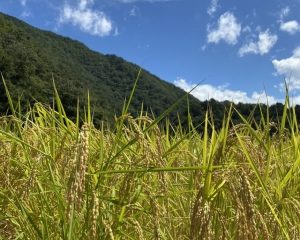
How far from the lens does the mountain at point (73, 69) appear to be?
53434 millimetres

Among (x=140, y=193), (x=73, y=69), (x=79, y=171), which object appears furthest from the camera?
(x=73, y=69)

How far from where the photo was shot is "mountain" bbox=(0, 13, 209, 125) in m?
53.4

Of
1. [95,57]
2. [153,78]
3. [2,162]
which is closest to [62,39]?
[95,57]

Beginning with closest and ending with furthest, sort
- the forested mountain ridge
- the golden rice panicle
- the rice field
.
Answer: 1. the golden rice panicle
2. the rice field
3. the forested mountain ridge

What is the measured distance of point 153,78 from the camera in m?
122

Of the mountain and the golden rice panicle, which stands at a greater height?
the mountain

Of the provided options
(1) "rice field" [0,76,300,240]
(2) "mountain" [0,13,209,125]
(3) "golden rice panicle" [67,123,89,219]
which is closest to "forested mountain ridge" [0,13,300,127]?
(2) "mountain" [0,13,209,125]

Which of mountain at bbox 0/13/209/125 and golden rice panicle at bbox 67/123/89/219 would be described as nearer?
golden rice panicle at bbox 67/123/89/219

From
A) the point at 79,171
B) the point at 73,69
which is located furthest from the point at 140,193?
the point at 73,69

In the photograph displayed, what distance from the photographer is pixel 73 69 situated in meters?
121

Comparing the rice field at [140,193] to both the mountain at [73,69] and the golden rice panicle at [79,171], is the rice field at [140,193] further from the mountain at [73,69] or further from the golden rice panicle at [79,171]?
the mountain at [73,69]

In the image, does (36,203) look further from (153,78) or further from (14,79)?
(153,78)

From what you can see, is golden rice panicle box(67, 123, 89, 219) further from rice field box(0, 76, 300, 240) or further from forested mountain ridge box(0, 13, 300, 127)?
forested mountain ridge box(0, 13, 300, 127)

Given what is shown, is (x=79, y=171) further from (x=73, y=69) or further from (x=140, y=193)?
(x=73, y=69)
